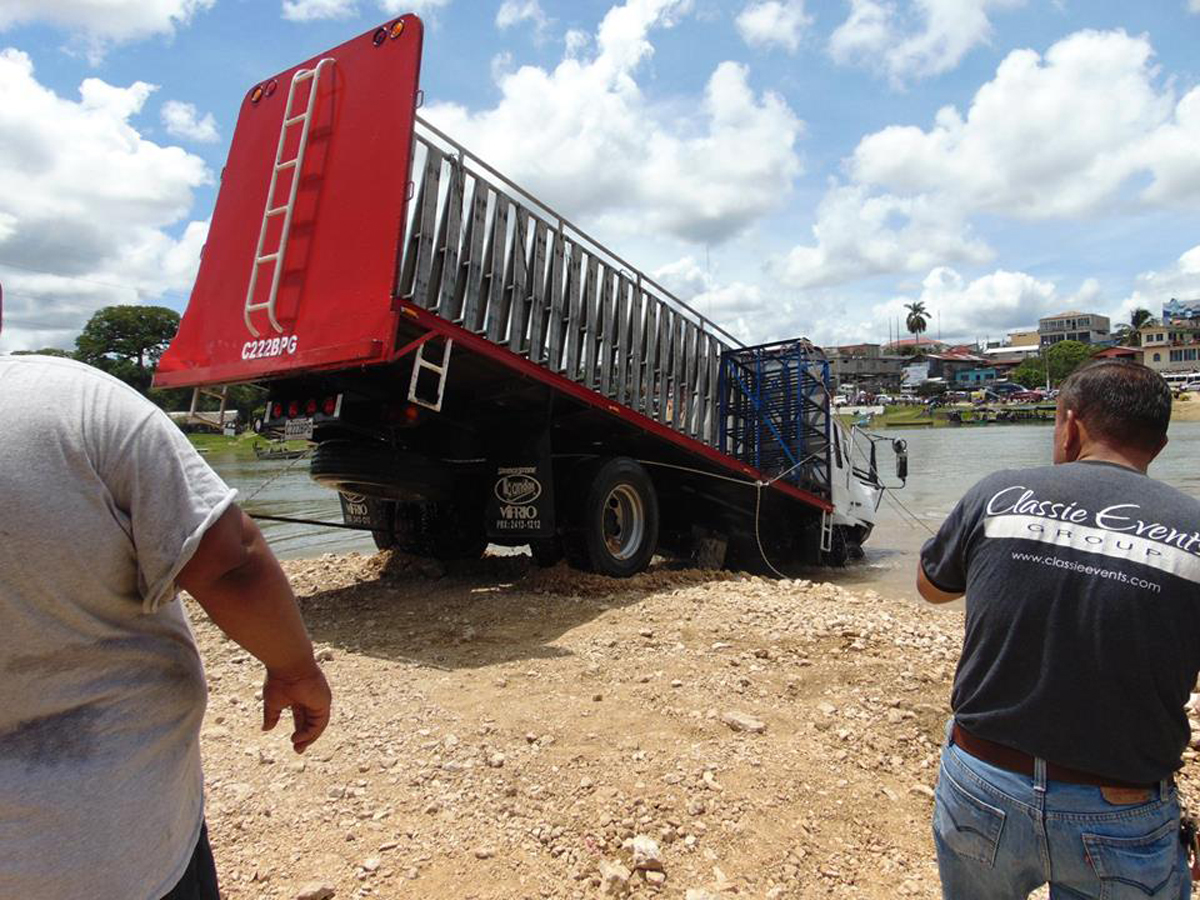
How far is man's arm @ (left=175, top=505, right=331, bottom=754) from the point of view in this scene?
1475 mm

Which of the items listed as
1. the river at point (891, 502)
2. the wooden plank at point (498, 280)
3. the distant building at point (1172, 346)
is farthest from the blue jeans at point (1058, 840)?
the distant building at point (1172, 346)

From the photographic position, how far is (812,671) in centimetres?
470

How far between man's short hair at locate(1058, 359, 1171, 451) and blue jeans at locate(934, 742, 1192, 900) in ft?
2.51

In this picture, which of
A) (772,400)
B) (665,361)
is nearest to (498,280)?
(665,361)

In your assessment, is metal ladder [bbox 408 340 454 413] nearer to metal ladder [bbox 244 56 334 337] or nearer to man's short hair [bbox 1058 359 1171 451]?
metal ladder [bbox 244 56 334 337]

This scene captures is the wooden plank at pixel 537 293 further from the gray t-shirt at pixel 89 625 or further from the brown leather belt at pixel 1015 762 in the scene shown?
the gray t-shirt at pixel 89 625

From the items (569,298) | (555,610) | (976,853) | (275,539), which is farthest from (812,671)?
(275,539)

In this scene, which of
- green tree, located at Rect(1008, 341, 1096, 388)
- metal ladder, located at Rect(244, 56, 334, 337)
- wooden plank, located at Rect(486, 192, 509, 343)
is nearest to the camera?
metal ladder, located at Rect(244, 56, 334, 337)

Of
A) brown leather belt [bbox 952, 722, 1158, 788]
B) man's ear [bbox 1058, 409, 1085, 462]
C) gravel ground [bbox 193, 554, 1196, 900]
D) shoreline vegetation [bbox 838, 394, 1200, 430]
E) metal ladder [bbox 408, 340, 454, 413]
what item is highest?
shoreline vegetation [bbox 838, 394, 1200, 430]

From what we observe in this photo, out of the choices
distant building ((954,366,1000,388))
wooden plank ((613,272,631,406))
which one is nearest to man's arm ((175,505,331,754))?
wooden plank ((613,272,631,406))

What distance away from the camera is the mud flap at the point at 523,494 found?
685cm

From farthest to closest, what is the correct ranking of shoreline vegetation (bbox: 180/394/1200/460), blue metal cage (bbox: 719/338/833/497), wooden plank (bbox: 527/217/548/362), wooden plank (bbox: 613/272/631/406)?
shoreline vegetation (bbox: 180/394/1200/460) → blue metal cage (bbox: 719/338/833/497) → wooden plank (bbox: 613/272/631/406) → wooden plank (bbox: 527/217/548/362)

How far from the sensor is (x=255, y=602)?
156 cm

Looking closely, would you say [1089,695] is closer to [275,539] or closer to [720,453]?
[720,453]
